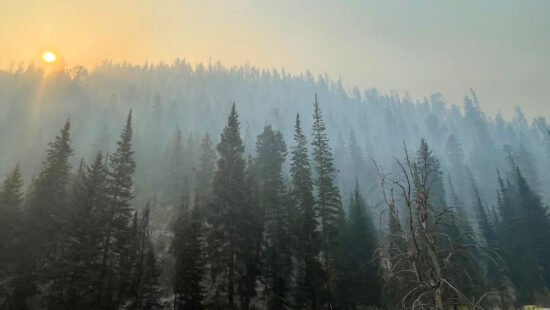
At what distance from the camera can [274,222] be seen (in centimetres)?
3469

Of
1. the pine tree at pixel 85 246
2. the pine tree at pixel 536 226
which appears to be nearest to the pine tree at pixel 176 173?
the pine tree at pixel 85 246

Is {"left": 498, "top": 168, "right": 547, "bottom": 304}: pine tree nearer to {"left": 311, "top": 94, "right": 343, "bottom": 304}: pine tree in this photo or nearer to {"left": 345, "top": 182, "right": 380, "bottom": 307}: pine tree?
{"left": 345, "top": 182, "right": 380, "bottom": 307}: pine tree

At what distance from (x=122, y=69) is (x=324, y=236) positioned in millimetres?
177914

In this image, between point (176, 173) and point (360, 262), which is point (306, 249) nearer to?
point (360, 262)

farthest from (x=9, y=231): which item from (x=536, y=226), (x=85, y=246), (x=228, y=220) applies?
(x=536, y=226)

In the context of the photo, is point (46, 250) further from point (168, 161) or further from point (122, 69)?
point (122, 69)

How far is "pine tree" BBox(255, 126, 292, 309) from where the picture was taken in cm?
2870

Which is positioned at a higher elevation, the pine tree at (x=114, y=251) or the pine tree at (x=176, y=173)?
the pine tree at (x=176, y=173)

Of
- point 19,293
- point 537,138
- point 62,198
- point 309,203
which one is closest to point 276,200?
point 309,203

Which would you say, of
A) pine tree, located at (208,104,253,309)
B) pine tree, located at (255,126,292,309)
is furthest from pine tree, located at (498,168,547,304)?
pine tree, located at (208,104,253,309)

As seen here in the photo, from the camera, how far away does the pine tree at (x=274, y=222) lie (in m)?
28.7

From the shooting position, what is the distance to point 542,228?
46719mm

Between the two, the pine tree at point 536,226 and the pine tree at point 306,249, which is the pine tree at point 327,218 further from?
the pine tree at point 536,226

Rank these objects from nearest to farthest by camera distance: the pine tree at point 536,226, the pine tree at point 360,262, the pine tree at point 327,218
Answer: the pine tree at point 327,218 → the pine tree at point 360,262 → the pine tree at point 536,226
